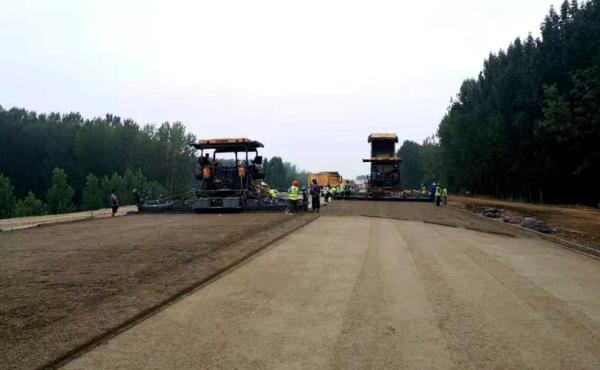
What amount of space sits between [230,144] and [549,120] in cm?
2548

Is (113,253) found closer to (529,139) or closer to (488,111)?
(529,139)

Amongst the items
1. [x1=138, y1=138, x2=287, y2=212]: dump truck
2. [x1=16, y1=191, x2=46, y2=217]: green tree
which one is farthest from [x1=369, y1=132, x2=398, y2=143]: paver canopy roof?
[x1=16, y1=191, x2=46, y2=217]: green tree

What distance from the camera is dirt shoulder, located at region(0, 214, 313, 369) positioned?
17.9ft

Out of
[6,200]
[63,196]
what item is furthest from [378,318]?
[63,196]

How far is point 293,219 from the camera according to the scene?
773 inches

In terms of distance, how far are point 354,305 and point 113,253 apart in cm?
621

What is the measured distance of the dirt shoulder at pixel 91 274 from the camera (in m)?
5.46

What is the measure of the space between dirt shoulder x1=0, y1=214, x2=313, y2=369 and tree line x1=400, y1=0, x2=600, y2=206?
1138 inches

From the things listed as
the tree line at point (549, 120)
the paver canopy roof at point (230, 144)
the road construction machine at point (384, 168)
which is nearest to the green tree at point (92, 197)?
the road construction machine at point (384, 168)

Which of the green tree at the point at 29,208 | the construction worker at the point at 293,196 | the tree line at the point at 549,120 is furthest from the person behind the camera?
the green tree at the point at 29,208

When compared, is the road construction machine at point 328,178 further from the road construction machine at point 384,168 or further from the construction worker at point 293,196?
the construction worker at point 293,196

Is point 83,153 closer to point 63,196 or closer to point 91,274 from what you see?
point 63,196

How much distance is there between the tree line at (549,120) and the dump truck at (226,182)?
76.1ft

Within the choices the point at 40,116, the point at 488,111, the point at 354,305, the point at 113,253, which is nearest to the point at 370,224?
the point at 113,253
